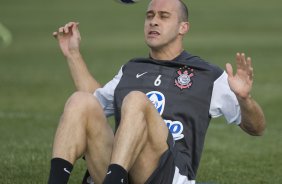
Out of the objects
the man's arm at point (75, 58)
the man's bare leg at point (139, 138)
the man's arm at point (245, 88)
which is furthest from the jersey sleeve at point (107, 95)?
the man's arm at point (245, 88)

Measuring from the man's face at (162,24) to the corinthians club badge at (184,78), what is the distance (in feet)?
1.05

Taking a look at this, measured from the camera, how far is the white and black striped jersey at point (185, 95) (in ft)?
24.2

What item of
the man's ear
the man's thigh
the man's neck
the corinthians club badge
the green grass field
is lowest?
the green grass field

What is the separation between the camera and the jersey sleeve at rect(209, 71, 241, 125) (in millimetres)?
7371

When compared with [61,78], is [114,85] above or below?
above

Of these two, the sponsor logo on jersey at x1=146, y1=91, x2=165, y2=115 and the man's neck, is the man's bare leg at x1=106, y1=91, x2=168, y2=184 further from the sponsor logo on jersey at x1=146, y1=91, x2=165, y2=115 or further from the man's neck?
the man's neck

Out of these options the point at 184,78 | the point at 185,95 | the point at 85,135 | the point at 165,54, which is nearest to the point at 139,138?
the point at 85,135

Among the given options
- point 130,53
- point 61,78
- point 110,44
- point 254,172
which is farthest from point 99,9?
point 254,172

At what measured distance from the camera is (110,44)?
2880cm

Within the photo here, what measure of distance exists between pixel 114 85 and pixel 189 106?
0.80m

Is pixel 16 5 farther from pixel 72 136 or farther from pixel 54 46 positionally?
pixel 72 136

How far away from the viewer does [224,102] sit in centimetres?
746

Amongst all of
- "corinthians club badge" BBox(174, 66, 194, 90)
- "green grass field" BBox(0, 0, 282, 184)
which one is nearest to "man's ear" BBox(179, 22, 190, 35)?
"corinthians club badge" BBox(174, 66, 194, 90)

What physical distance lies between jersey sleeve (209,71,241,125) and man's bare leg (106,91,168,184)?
69 centimetres
